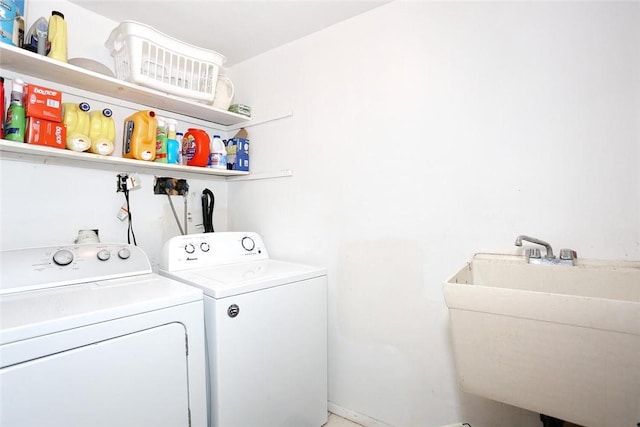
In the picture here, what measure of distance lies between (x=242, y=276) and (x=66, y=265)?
756 millimetres

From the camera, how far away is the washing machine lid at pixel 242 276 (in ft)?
4.43

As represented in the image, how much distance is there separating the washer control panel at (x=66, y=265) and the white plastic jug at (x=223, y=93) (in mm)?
1117

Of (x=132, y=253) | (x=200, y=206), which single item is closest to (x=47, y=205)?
(x=132, y=253)

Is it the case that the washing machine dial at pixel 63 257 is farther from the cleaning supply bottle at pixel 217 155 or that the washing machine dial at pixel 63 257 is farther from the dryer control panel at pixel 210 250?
the cleaning supply bottle at pixel 217 155

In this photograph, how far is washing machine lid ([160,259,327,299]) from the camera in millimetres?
1350

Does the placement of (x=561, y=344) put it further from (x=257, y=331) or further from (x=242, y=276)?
(x=242, y=276)

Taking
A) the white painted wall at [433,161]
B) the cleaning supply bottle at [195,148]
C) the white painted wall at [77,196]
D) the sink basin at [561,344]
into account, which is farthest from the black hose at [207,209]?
the sink basin at [561,344]

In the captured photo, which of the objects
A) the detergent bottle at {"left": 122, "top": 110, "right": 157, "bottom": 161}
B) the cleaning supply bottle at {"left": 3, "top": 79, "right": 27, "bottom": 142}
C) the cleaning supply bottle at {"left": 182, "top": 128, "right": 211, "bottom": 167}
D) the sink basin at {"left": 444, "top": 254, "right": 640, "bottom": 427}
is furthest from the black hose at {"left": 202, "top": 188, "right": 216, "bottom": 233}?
the sink basin at {"left": 444, "top": 254, "right": 640, "bottom": 427}

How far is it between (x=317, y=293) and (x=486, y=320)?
925 mm

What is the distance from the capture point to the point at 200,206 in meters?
2.30

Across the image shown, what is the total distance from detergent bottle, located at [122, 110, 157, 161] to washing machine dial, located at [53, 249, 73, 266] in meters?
0.59

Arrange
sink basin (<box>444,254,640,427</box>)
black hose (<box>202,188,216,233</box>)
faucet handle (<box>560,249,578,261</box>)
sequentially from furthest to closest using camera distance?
black hose (<box>202,188,216,233</box>)
faucet handle (<box>560,249,578,261</box>)
sink basin (<box>444,254,640,427</box>)

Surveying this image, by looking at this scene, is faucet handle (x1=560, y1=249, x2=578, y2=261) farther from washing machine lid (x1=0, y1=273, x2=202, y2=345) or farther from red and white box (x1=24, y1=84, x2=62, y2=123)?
red and white box (x1=24, y1=84, x2=62, y2=123)

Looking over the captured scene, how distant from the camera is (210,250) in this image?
182 cm
